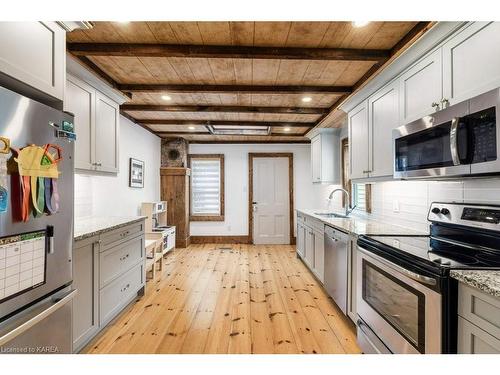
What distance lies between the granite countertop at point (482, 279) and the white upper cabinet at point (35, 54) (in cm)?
222

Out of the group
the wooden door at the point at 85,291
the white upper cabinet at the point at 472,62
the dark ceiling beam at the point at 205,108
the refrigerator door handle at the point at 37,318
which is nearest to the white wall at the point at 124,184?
the dark ceiling beam at the point at 205,108

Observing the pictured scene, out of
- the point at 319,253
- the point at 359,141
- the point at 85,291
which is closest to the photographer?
the point at 85,291

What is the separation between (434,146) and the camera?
1694 millimetres

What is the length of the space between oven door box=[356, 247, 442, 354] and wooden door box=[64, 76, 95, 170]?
8.29ft

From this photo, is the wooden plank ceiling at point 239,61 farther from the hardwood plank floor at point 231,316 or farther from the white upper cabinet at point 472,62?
the hardwood plank floor at point 231,316

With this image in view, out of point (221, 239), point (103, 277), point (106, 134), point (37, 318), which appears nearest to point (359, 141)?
point (106, 134)

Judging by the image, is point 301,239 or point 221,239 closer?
point 301,239

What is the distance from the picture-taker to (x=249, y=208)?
630cm

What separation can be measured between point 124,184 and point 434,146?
399 centimetres

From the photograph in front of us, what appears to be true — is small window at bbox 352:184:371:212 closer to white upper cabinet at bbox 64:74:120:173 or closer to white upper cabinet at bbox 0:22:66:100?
white upper cabinet at bbox 64:74:120:173

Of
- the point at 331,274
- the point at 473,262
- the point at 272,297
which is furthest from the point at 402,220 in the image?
the point at 272,297

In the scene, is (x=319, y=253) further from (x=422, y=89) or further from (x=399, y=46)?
(x=399, y=46)

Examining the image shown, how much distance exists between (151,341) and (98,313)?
0.50 metres

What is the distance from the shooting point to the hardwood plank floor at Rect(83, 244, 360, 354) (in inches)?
86.5
